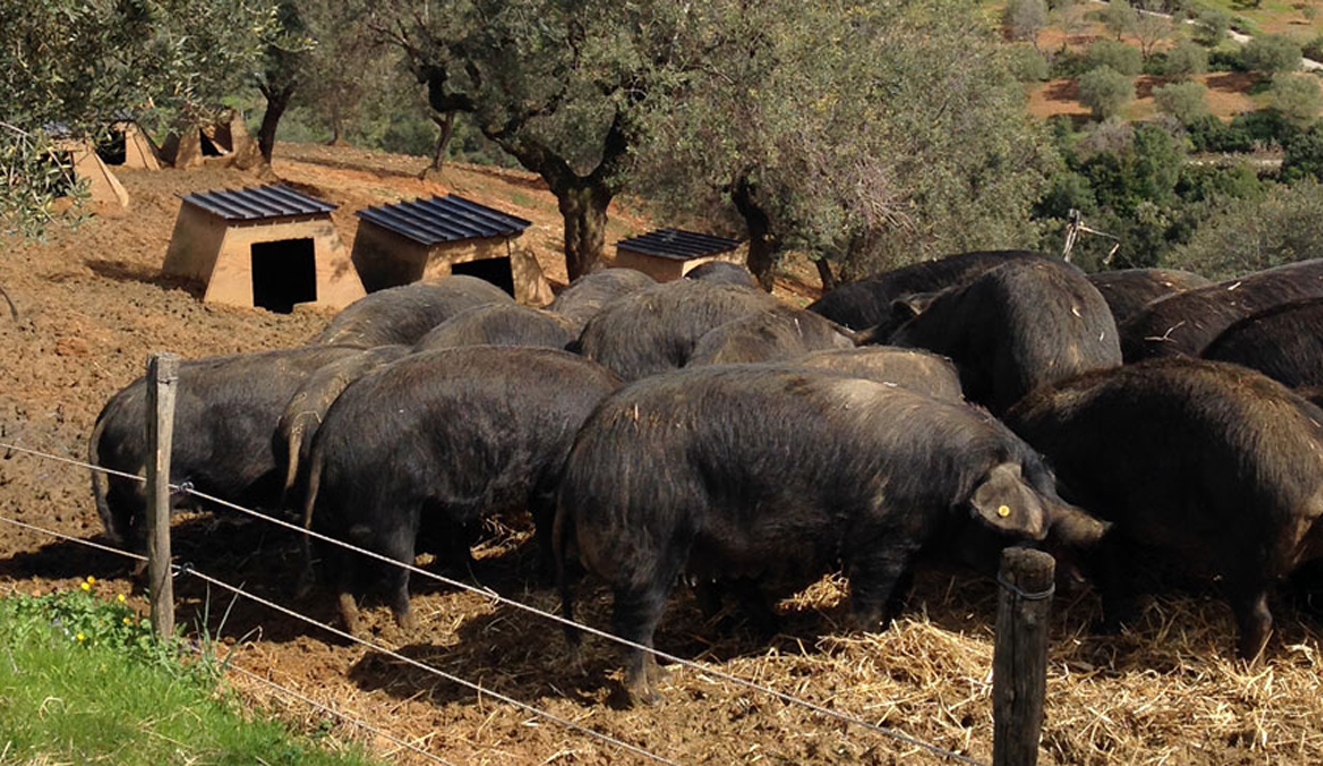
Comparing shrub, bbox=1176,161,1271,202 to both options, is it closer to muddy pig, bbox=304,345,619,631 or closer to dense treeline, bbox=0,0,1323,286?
dense treeline, bbox=0,0,1323,286

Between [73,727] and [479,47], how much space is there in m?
11.9

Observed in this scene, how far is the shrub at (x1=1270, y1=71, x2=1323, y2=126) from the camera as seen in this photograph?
55375 mm

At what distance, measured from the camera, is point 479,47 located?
52.0 feet

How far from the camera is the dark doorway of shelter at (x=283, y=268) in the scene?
652 inches

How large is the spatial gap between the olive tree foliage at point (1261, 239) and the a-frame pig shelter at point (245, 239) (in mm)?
20253

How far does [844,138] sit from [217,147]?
13.4 m

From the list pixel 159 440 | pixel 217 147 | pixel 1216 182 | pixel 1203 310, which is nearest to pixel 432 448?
pixel 159 440

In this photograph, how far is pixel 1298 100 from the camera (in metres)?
55.7

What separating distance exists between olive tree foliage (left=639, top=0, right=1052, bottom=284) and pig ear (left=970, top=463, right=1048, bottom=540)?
28.6 feet

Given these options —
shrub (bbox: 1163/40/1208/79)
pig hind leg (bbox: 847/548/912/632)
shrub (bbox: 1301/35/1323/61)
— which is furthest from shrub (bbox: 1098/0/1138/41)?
pig hind leg (bbox: 847/548/912/632)

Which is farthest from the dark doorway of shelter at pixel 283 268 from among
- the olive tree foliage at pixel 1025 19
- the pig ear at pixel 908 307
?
the olive tree foliage at pixel 1025 19

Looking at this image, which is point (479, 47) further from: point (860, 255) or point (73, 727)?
point (73, 727)

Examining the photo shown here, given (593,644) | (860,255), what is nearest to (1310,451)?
(593,644)

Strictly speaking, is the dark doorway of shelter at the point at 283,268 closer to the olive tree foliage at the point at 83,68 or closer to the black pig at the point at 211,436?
the olive tree foliage at the point at 83,68
